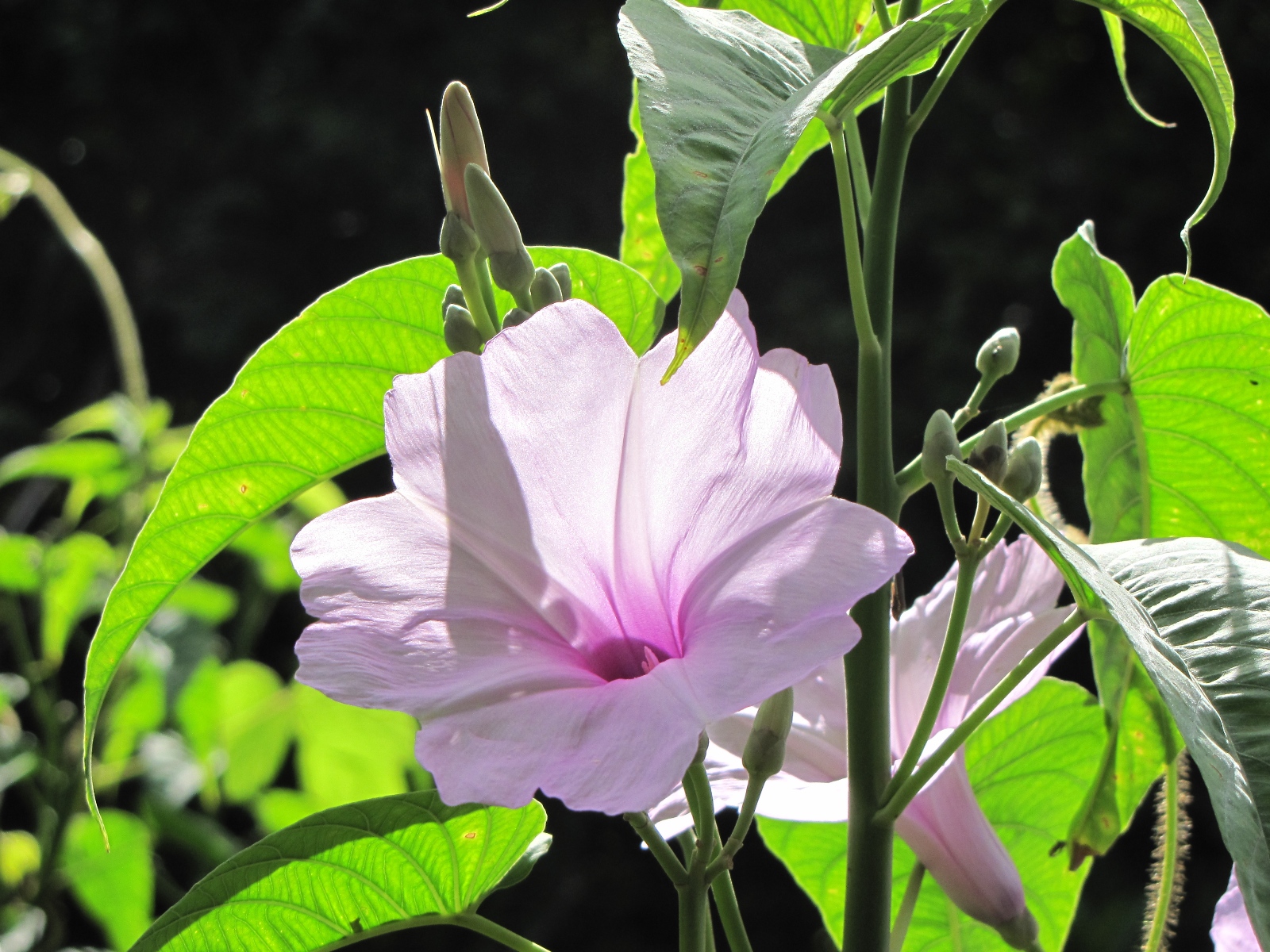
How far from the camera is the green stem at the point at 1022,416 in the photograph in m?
0.37

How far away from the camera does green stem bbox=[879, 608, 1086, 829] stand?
0.32 metres

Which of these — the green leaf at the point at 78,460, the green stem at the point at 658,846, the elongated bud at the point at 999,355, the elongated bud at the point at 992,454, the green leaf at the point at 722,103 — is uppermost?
the green leaf at the point at 722,103

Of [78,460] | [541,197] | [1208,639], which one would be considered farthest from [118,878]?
[541,197]

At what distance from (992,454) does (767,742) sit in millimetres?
110

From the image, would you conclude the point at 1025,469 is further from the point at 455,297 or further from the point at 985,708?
the point at 455,297

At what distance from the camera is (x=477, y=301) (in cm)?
37

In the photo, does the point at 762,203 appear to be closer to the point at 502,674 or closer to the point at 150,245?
the point at 502,674

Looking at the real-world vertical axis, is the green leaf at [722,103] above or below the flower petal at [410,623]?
above

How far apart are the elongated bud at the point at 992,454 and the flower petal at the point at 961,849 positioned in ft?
0.34

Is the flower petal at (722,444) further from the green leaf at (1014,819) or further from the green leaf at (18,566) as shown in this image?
the green leaf at (18,566)

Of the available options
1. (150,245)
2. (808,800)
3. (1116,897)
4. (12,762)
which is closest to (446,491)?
(808,800)

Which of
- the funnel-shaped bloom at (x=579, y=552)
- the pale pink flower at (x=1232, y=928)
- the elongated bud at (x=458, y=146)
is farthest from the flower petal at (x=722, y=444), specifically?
the pale pink flower at (x=1232, y=928)

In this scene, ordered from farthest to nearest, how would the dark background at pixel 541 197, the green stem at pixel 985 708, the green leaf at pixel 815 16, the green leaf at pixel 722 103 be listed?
the dark background at pixel 541 197 → the green leaf at pixel 815 16 → the green stem at pixel 985 708 → the green leaf at pixel 722 103

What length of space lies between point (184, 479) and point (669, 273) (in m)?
0.21
